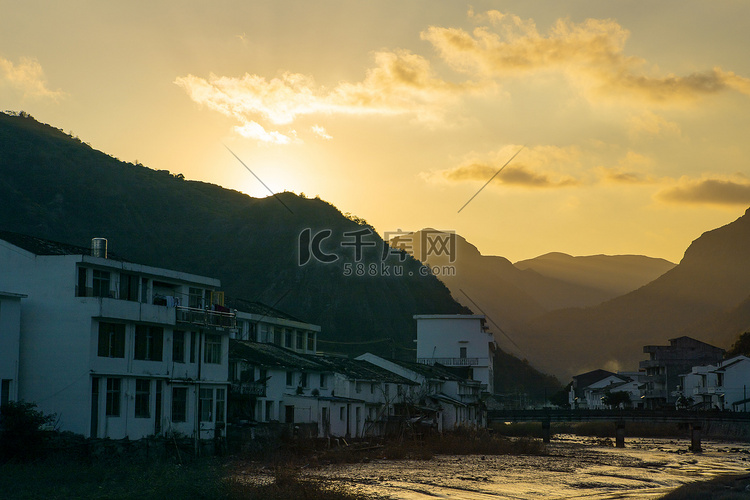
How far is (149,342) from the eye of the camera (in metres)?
44.6

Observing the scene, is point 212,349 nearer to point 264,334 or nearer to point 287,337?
point 264,334

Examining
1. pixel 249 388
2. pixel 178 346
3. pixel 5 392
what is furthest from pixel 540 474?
pixel 5 392

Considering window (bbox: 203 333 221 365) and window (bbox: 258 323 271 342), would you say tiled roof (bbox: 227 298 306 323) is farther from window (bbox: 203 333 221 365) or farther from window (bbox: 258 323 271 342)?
window (bbox: 203 333 221 365)

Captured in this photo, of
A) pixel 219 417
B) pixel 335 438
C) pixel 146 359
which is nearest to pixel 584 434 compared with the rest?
pixel 335 438

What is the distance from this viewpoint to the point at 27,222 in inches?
5128

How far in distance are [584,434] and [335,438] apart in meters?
61.4

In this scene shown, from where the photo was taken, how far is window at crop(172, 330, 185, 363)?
46188mm

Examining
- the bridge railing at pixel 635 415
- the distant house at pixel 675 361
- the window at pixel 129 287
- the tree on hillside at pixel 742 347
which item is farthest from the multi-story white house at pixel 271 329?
the tree on hillside at pixel 742 347

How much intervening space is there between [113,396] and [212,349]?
8839 millimetres

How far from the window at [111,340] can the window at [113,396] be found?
1.31m

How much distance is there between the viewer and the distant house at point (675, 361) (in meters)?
122

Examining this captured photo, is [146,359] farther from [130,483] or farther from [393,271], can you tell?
[393,271]

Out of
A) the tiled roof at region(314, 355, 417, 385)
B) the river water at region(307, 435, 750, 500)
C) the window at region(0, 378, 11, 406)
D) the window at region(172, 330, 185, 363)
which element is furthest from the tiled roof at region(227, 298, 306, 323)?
the window at region(0, 378, 11, 406)

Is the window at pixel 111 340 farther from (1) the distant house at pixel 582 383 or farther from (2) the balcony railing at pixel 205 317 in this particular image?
(1) the distant house at pixel 582 383
